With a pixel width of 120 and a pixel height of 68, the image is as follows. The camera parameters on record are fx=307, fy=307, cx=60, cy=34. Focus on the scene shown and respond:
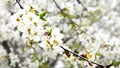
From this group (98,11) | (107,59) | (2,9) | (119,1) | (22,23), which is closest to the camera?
(22,23)

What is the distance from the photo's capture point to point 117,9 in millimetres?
6438

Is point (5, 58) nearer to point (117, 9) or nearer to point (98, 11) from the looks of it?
point (98, 11)

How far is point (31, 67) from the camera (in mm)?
4633

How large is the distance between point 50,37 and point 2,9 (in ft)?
9.53

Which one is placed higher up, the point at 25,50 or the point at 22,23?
the point at 25,50

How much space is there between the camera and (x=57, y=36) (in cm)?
212

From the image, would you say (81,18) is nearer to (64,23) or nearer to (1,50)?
(64,23)

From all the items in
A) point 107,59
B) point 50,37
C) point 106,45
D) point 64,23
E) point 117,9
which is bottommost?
point 50,37

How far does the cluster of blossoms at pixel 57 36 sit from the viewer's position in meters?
2.03

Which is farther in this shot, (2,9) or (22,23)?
(2,9)

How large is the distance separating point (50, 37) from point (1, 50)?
2.60 meters

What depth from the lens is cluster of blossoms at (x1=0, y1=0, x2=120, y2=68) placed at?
2.03 m

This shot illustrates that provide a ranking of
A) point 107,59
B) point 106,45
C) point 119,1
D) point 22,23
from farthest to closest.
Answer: point 119,1 < point 107,59 < point 106,45 < point 22,23

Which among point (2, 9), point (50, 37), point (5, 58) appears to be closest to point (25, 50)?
point (5, 58)
